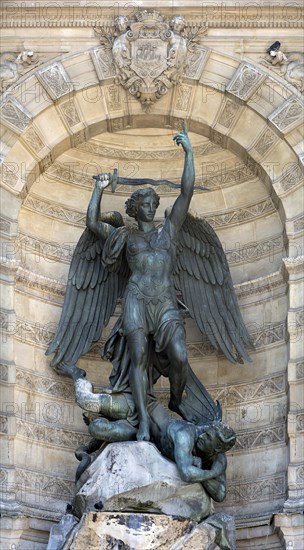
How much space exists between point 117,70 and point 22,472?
4000mm

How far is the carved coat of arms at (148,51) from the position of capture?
62.6 ft

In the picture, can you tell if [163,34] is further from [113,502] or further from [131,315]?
[113,502]

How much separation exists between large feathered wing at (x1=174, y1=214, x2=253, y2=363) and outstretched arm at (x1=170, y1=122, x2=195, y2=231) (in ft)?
1.13

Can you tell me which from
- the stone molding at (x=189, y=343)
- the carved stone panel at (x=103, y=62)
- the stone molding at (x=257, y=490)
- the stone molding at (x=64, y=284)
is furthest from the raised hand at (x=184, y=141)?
the stone molding at (x=257, y=490)

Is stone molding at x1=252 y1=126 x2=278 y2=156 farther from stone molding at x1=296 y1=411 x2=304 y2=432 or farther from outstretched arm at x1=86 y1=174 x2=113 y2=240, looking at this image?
stone molding at x1=296 y1=411 x2=304 y2=432

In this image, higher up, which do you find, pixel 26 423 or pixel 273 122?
pixel 273 122

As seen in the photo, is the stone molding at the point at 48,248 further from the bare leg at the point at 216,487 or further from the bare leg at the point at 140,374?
the bare leg at the point at 216,487

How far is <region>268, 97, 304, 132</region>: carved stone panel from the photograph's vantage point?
18.9 meters

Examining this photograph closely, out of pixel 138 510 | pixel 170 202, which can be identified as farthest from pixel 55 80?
pixel 138 510

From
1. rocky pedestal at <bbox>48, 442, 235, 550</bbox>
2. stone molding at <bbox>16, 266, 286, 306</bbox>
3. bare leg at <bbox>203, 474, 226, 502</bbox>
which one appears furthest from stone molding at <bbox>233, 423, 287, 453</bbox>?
stone molding at <bbox>16, 266, 286, 306</bbox>

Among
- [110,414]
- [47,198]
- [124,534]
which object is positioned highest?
[47,198]

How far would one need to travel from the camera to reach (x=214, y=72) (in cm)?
1917

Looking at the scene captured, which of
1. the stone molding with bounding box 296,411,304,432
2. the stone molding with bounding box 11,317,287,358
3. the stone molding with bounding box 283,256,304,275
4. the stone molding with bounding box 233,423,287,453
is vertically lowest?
the stone molding with bounding box 296,411,304,432

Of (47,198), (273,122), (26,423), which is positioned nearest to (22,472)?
(26,423)
